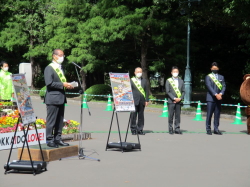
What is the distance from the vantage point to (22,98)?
777 centimetres

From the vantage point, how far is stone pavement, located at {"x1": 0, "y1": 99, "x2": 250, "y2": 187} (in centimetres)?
708

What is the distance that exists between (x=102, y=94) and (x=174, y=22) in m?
6.67

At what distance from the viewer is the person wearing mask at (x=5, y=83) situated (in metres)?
14.2

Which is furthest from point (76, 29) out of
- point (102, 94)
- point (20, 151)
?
point (20, 151)

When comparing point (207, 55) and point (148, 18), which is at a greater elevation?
point (148, 18)

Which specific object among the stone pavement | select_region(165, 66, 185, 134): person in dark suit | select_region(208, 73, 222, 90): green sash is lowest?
the stone pavement

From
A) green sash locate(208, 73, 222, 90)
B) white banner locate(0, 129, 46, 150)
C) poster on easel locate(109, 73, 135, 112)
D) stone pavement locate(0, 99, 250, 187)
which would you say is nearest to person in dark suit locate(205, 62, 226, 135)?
green sash locate(208, 73, 222, 90)

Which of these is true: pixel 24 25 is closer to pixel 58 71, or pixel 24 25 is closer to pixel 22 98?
pixel 58 71

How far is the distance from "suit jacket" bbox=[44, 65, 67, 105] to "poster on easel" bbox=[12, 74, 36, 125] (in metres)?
1.02

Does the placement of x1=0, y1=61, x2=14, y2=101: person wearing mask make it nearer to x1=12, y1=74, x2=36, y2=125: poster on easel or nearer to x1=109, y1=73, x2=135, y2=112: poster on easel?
x1=109, y1=73, x2=135, y2=112: poster on easel

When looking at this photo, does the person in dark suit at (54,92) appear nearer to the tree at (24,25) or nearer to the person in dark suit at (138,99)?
the person in dark suit at (138,99)

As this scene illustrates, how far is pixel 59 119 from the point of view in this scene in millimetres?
9234

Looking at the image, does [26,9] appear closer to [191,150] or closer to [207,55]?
[207,55]

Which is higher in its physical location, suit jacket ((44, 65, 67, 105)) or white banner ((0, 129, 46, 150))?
suit jacket ((44, 65, 67, 105))
